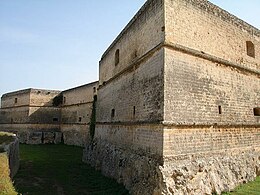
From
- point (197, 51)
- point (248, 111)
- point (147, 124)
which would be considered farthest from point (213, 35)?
point (147, 124)

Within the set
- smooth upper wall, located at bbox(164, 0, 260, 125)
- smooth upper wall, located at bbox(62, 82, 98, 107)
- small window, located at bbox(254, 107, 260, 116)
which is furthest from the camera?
smooth upper wall, located at bbox(62, 82, 98, 107)

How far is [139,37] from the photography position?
30.8 ft

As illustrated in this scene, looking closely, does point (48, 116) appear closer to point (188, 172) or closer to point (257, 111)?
point (257, 111)

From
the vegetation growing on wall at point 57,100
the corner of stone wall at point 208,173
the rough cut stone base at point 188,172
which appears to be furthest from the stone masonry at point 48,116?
the corner of stone wall at point 208,173

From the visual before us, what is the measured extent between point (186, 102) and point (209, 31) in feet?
10.3

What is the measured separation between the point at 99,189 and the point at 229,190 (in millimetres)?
4748

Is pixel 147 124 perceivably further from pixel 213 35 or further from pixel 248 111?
pixel 248 111

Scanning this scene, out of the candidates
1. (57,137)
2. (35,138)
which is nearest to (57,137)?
(57,137)

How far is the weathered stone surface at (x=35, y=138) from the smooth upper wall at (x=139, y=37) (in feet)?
50.5

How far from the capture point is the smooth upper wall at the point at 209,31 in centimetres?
775

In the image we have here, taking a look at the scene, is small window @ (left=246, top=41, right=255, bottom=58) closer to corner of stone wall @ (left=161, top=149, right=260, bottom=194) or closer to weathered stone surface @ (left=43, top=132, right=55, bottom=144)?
corner of stone wall @ (left=161, top=149, right=260, bottom=194)

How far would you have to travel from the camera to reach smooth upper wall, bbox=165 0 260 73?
25.4 ft

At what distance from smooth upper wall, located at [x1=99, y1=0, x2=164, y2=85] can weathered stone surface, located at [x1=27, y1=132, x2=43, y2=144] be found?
50.5ft

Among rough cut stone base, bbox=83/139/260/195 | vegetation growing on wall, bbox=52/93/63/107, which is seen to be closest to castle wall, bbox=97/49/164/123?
rough cut stone base, bbox=83/139/260/195
